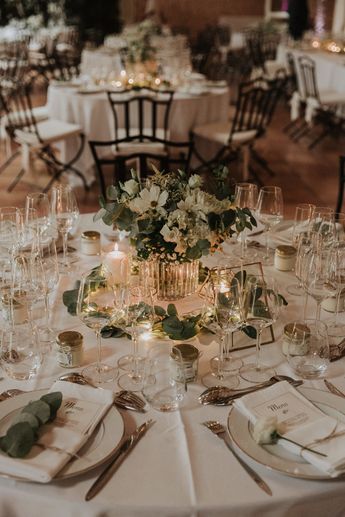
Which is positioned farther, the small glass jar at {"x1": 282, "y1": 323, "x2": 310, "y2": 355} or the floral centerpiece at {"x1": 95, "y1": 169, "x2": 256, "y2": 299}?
the floral centerpiece at {"x1": 95, "y1": 169, "x2": 256, "y2": 299}

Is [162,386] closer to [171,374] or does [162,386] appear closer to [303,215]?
[171,374]

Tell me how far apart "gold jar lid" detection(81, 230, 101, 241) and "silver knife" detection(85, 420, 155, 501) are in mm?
1026

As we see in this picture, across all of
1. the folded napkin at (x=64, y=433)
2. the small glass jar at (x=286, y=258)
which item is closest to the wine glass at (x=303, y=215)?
the small glass jar at (x=286, y=258)

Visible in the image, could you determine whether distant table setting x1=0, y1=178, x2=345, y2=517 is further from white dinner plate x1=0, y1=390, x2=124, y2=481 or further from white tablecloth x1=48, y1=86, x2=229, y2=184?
white tablecloth x1=48, y1=86, x2=229, y2=184

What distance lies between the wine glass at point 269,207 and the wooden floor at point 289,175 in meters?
2.74

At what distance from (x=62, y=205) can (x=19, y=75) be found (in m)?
7.34

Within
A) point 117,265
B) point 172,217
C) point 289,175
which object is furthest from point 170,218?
point 289,175

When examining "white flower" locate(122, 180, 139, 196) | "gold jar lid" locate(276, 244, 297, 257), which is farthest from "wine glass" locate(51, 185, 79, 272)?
"gold jar lid" locate(276, 244, 297, 257)

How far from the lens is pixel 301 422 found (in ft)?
4.52

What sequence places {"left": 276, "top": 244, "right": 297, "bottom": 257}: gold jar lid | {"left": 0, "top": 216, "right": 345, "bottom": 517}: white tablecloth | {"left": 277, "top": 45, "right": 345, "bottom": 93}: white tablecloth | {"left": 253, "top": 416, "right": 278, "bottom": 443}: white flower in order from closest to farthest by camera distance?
{"left": 0, "top": 216, "right": 345, "bottom": 517}: white tablecloth < {"left": 253, "top": 416, "right": 278, "bottom": 443}: white flower < {"left": 276, "top": 244, "right": 297, "bottom": 257}: gold jar lid < {"left": 277, "top": 45, "right": 345, "bottom": 93}: white tablecloth

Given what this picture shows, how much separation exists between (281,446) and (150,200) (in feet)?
2.55

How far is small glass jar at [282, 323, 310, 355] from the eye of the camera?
1.65 metres

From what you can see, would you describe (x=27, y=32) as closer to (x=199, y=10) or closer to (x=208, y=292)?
(x=199, y=10)

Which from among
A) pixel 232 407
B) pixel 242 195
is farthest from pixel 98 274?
pixel 242 195
